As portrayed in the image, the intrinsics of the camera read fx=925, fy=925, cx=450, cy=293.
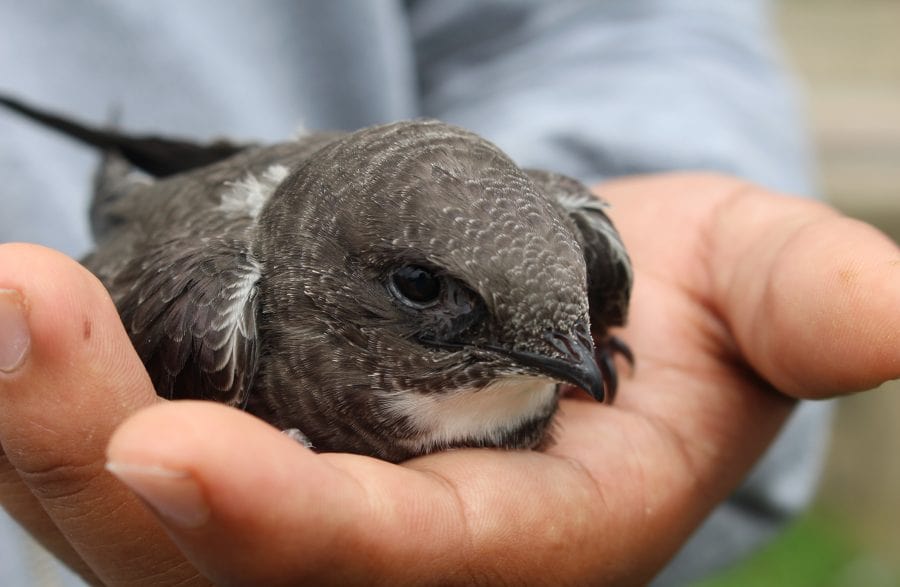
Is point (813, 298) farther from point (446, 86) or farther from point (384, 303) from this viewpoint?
point (446, 86)

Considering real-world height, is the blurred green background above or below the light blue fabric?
below

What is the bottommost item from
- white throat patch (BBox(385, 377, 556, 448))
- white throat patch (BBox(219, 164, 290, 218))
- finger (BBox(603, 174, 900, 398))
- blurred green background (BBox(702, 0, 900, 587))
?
blurred green background (BBox(702, 0, 900, 587))

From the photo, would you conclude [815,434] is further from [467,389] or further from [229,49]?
[229,49]

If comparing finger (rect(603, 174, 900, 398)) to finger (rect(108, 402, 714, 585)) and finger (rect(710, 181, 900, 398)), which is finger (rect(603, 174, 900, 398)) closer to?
finger (rect(710, 181, 900, 398))

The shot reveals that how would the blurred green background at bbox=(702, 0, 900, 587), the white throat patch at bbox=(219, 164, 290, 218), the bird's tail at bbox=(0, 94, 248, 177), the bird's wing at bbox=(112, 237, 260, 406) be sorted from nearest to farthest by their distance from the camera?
the bird's wing at bbox=(112, 237, 260, 406) < the white throat patch at bbox=(219, 164, 290, 218) < the bird's tail at bbox=(0, 94, 248, 177) < the blurred green background at bbox=(702, 0, 900, 587)

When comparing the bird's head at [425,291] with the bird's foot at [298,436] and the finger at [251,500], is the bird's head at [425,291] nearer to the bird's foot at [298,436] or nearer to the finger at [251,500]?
the bird's foot at [298,436]

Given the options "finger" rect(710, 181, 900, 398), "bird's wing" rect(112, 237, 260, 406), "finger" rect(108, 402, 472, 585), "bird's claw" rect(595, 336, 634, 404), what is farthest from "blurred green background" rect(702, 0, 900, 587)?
"finger" rect(108, 402, 472, 585)

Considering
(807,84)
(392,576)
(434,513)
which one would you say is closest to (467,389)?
(434,513)
